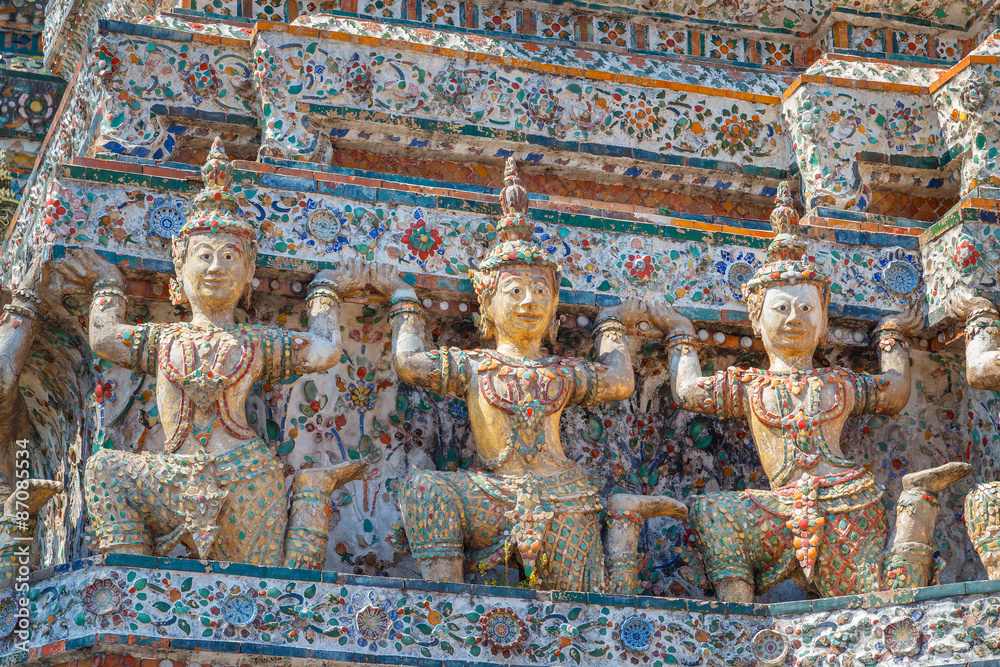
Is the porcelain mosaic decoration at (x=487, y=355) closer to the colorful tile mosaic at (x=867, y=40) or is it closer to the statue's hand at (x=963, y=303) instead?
the statue's hand at (x=963, y=303)

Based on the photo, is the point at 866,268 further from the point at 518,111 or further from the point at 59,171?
the point at 59,171

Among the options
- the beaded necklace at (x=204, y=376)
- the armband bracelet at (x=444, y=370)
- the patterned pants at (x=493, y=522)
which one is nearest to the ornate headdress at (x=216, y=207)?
the beaded necklace at (x=204, y=376)

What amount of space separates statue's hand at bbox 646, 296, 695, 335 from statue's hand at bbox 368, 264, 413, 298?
4.41 ft

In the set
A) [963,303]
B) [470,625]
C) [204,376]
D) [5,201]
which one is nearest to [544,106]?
[963,303]

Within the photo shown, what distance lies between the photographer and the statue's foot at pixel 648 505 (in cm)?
970

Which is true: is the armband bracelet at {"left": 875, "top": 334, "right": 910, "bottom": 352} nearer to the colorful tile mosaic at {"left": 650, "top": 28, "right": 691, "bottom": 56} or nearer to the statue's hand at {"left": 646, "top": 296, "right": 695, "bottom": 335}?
the statue's hand at {"left": 646, "top": 296, "right": 695, "bottom": 335}

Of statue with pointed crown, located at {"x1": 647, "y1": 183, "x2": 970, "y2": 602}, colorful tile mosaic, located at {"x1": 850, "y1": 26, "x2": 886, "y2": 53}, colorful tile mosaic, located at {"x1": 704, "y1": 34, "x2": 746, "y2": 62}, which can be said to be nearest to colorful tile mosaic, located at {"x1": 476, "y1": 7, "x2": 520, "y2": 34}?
colorful tile mosaic, located at {"x1": 704, "y1": 34, "x2": 746, "y2": 62}

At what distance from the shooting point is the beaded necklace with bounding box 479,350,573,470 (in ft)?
31.7

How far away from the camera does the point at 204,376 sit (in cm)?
934

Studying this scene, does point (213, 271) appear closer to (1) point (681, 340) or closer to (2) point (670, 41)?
(1) point (681, 340)

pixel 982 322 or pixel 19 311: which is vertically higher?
pixel 982 322

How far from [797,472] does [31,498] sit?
386 cm

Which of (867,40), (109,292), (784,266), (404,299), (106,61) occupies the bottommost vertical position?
(109,292)

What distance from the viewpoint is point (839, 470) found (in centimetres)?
988
